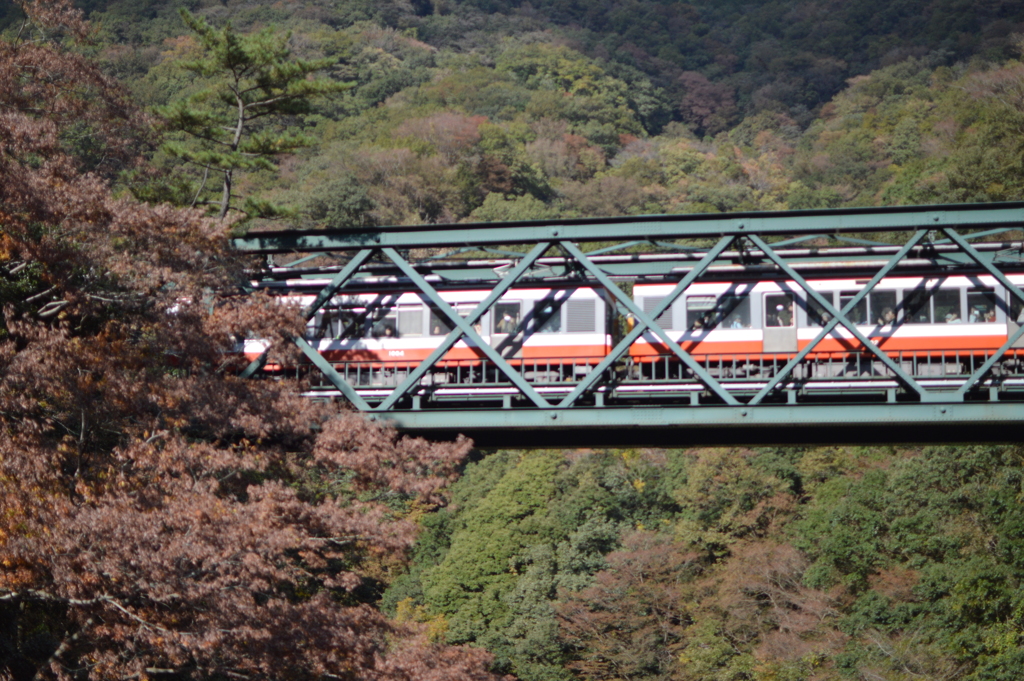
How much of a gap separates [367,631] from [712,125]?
339 ft

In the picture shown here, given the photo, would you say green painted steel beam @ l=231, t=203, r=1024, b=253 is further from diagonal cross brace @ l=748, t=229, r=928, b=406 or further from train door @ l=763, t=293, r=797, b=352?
train door @ l=763, t=293, r=797, b=352

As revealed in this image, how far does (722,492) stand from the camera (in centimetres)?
4397

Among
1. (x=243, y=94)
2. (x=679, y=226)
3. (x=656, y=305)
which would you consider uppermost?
(x=243, y=94)

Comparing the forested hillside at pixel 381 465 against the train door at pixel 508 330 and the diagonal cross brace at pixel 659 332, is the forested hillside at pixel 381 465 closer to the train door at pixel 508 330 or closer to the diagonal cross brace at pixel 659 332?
the train door at pixel 508 330

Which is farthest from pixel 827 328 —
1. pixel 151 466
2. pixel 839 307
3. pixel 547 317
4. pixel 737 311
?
pixel 151 466

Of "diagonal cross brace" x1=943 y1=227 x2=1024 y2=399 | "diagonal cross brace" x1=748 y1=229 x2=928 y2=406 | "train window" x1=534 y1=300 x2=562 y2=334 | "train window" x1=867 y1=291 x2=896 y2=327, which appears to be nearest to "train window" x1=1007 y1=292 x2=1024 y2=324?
"train window" x1=867 y1=291 x2=896 y2=327

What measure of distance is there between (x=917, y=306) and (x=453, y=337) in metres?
8.68

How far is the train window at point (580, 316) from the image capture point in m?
21.4

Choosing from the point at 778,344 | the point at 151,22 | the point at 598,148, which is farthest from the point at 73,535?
the point at 151,22

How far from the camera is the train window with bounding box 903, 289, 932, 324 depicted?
68.6ft

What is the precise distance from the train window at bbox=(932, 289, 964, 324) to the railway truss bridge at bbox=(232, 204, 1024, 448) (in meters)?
0.04

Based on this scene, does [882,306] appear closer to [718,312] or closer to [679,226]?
[718,312]

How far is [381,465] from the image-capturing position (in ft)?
56.4

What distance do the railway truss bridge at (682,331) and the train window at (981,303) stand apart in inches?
1.0
